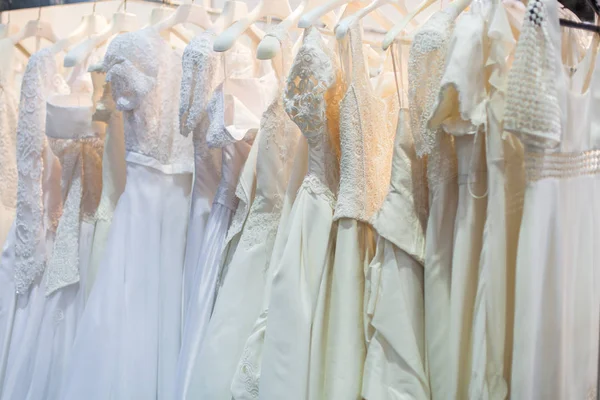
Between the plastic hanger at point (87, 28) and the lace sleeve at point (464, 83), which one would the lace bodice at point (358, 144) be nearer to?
the lace sleeve at point (464, 83)

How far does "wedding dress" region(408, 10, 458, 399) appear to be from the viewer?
3.68 feet

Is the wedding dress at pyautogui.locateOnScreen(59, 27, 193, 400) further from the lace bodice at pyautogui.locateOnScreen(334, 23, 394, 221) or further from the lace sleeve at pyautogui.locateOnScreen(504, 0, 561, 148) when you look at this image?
the lace sleeve at pyautogui.locateOnScreen(504, 0, 561, 148)

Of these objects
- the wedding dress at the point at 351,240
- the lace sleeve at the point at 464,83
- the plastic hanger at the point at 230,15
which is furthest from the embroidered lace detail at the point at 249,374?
the plastic hanger at the point at 230,15

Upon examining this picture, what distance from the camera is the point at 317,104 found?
1.23 meters

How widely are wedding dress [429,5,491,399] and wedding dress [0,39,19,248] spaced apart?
117cm

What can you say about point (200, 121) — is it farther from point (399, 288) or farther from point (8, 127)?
point (8, 127)

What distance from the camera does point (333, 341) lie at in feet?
3.98

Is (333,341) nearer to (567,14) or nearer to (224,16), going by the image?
(567,14)

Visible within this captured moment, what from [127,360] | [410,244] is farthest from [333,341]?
[127,360]

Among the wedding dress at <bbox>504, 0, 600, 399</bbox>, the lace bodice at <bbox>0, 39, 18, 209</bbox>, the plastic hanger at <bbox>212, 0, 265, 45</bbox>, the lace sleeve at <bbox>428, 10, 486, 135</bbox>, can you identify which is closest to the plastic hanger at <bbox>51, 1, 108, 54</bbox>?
the lace bodice at <bbox>0, 39, 18, 209</bbox>

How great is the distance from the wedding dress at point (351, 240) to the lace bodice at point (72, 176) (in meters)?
0.65

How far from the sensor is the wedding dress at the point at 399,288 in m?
1.15

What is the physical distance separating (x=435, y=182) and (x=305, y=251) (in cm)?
24

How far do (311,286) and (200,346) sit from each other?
28 cm
